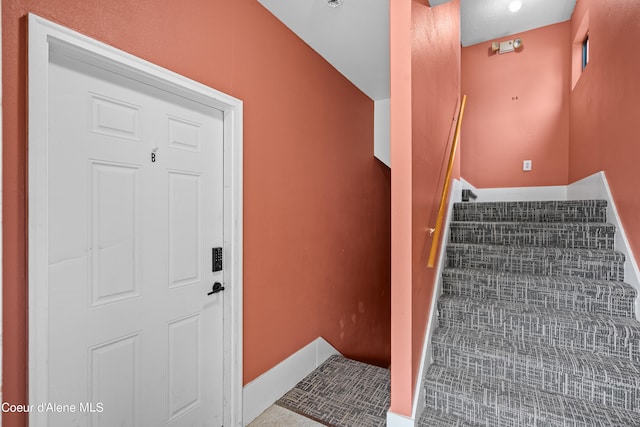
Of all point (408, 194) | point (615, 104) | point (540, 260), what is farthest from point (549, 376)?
point (615, 104)

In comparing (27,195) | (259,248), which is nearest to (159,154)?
(27,195)

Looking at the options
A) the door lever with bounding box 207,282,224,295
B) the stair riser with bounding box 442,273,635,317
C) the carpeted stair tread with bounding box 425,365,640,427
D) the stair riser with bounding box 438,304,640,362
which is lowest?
the carpeted stair tread with bounding box 425,365,640,427

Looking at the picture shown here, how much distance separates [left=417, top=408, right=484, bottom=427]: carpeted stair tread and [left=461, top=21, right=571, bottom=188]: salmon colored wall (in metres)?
3.00

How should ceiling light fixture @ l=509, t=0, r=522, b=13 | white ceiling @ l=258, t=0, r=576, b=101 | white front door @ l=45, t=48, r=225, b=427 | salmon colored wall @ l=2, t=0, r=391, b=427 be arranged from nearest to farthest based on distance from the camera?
salmon colored wall @ l=2, t=0, r=391, b=427 < white front door @ l=45, t=48, r=225, b=427 < white ceiling @ l=258, t=0, r=576, b=101 < ceiling light fixture @ l=509, t=0, r=522, b=13

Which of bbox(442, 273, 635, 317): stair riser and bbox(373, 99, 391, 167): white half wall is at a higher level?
bbox(373, 99, 391, 167): white half wall

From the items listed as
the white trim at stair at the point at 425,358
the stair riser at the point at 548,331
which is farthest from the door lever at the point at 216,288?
the stair riser at the point at 548,331

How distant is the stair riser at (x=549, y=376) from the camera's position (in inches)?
61.1

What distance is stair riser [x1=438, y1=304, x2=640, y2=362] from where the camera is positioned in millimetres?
1712

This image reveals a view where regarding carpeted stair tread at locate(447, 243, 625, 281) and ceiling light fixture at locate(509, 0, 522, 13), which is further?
ceiling light fixture at locate(509, 0, 522, 13)

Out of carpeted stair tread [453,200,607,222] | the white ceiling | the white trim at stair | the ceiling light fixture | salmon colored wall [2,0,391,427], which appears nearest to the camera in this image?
salmon colored wall [2,0,391,427]

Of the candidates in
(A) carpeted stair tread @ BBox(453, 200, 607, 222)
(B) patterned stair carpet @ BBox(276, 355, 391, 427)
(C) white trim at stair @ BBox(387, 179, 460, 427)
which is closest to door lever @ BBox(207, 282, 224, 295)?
(B) patterned stair carpet @ BBox(276, 355, 391, 427)

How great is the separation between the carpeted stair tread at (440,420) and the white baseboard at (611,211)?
1175 millimetres

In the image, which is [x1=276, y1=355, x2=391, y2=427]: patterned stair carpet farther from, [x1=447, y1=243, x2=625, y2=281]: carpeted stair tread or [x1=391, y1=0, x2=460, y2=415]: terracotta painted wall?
[x1=447, y1=243, x2=625, y2=281]: carpeted stair tread

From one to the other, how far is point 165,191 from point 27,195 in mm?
568
